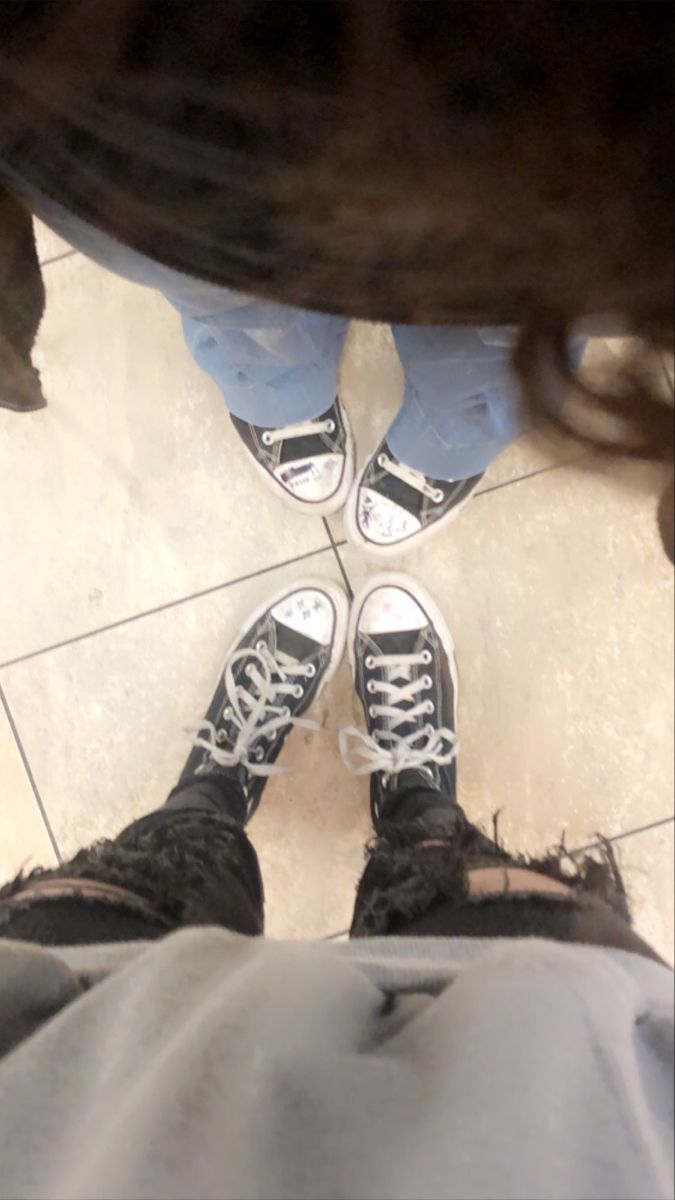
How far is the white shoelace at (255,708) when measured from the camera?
87 cm

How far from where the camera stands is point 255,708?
882mm

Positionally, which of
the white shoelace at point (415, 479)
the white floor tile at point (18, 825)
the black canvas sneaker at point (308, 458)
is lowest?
the white floor tile at point (18, 825)

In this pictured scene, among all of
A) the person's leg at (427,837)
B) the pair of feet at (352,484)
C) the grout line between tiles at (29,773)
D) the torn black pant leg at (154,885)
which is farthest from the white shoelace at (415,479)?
the grout line between tiles at (29,773)

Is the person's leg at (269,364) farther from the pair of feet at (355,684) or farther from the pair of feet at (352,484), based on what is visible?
the pair of feet at (355,684)

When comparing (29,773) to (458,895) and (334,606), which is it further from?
(458,895)

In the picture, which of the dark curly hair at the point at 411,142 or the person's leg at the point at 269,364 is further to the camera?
the person's leg at the point at 269,364

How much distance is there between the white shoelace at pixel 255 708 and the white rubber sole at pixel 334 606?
3cm

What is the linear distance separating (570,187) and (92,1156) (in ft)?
1.10

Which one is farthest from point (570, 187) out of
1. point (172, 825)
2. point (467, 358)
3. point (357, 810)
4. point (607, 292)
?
point (357, 810)

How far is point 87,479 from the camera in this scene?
912mm

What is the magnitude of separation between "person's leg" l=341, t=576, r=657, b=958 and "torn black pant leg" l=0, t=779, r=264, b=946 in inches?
4.2

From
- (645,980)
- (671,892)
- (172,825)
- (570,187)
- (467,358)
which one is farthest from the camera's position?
(671,892)

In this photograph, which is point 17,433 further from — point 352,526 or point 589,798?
point 589,798

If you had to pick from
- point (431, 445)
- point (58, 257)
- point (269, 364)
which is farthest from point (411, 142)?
point (58, 257)
